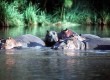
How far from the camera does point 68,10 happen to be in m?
33.7

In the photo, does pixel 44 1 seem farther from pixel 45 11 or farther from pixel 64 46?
pixel 64 46

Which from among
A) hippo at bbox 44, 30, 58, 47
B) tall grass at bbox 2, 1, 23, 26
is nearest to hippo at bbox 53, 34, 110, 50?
hippo at bbox 44, 30, 58, 47

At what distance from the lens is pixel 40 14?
31.9 meters

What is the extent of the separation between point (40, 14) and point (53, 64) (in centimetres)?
2124

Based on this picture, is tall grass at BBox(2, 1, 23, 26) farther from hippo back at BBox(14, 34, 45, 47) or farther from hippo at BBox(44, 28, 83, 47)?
hippo back at BBox(14, 34, 45, 47)

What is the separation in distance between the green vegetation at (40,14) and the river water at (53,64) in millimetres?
15378

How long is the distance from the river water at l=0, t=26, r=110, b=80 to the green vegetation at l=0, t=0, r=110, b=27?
50.5ft

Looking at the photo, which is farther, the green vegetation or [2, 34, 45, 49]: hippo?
the green vegetation

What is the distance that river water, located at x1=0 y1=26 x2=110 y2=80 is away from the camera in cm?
923

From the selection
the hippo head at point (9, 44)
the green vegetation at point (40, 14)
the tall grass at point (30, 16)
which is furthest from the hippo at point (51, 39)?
the tall grass at point (30, 16)

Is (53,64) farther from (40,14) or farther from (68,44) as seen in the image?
(40,14)

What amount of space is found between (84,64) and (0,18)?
18.5 m

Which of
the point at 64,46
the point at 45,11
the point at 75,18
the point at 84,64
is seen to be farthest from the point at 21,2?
the point at 84,64

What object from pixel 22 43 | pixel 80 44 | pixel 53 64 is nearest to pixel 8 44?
pixel 22 43
